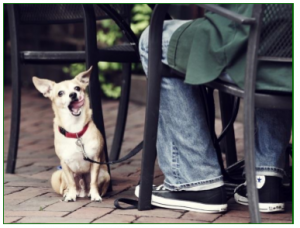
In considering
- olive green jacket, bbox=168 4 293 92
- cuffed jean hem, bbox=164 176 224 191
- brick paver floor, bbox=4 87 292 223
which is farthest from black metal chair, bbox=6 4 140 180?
olive green jacket, bbox=168 4 293 92

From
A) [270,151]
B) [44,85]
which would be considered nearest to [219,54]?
[270,151]

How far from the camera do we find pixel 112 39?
6633mm

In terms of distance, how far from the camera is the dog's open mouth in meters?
3.26

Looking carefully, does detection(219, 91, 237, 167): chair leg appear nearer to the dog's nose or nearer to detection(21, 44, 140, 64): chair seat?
detection(21, 44, 140, 64): chair seat

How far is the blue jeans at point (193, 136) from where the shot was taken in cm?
290

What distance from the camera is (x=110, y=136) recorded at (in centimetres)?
520

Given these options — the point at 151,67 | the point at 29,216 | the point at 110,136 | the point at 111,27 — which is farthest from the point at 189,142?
the point at 111,27

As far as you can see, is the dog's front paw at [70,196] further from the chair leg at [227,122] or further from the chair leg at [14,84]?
the chair leg at [227,122]

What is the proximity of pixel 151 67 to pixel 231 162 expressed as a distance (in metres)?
1.08

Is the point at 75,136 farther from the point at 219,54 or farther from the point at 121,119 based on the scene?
the point at 121,119

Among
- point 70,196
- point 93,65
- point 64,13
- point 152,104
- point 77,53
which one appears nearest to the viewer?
point 152,104

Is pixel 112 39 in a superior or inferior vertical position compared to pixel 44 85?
superior

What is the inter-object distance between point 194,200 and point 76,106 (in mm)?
728

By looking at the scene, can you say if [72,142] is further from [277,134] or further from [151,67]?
[277,134]
